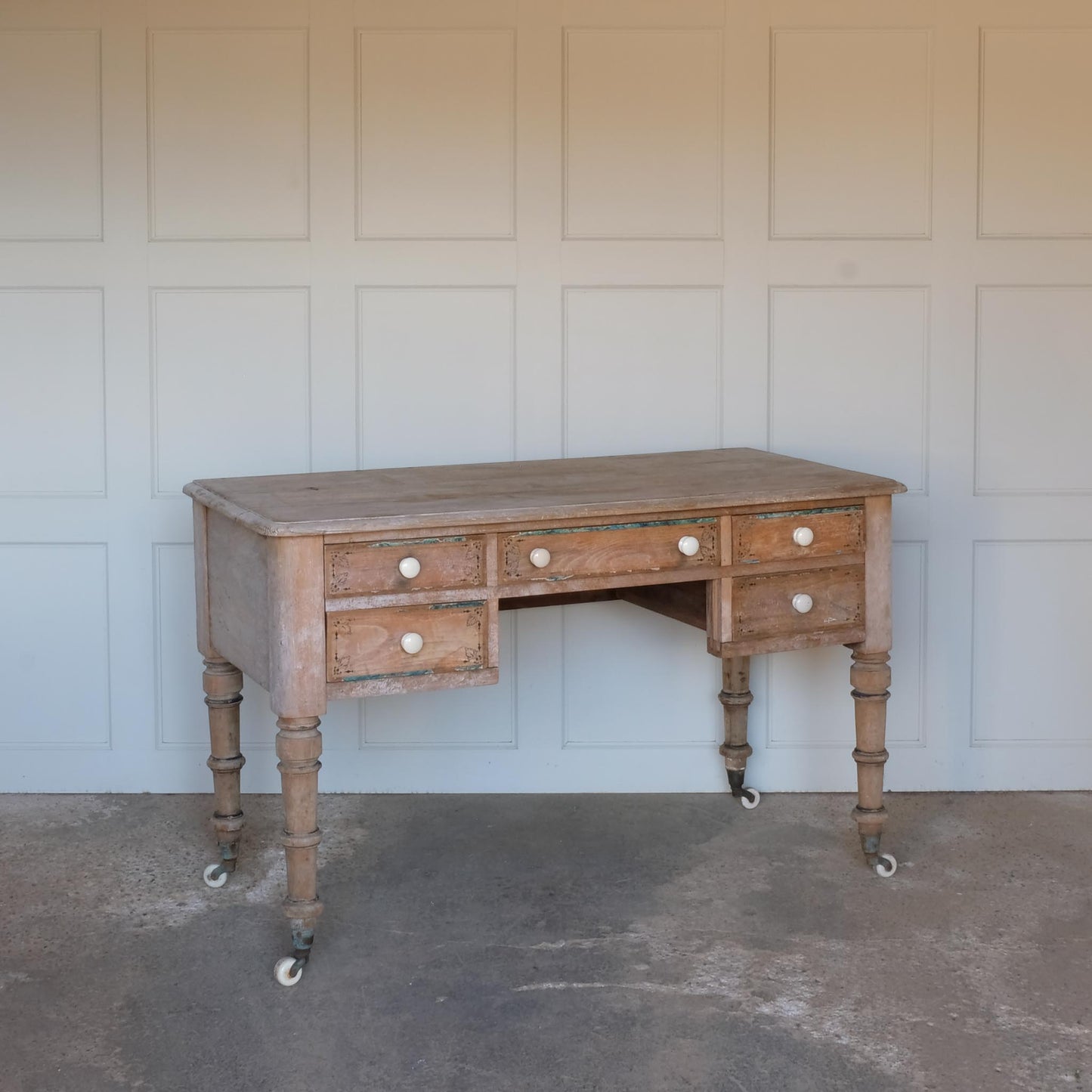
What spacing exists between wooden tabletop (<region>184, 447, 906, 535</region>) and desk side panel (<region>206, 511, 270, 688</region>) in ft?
0.21

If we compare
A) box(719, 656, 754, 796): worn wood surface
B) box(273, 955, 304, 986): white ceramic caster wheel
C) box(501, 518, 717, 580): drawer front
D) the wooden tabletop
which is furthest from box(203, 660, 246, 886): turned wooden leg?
box(719, 656, 754, 796): worn wood surface

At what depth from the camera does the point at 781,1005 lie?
104 inches

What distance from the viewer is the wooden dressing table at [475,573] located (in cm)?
264

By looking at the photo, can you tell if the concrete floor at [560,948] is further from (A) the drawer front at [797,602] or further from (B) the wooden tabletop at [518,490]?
(B) the wooden tabletop at [518,490]

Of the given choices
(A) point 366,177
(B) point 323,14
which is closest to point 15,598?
(A) point 366,177

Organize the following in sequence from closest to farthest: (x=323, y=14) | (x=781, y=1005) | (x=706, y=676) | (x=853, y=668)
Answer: (x=781, y=1005), (x=853, y=668), (x=323, y=14), (x=706, y=676)

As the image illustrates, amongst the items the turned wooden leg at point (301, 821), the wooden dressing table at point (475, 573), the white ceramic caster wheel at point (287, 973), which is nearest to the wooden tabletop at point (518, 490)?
the wooden dressing table at point (475, 573)

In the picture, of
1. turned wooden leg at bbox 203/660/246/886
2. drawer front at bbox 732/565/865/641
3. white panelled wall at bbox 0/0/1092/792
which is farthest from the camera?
white panelled wall at bbox 0/0/1092/792

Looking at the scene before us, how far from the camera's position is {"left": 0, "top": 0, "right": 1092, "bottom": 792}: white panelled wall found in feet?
11.9

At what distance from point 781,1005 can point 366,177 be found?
227cm

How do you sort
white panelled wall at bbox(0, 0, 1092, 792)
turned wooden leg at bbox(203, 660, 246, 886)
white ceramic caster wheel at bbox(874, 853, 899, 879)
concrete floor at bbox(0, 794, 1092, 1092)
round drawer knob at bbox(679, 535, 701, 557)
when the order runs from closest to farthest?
concrete floor at bbox(0, 794, 1092, 1092), round drawer knob at bbox(679, 535, 701, 557), turned wooden leg at bbox(203, 660, 246, 886), white ceramic caster wheel at bbox(874, 853, 899, 879), white panelled wall at bbox(0, 0, 1092, 792)

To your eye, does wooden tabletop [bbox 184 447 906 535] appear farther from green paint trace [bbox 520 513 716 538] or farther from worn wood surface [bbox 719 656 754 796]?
worn wood surface [bbox 719 656 754 796]

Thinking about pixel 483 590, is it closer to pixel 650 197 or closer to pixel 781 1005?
pixel 781 1005

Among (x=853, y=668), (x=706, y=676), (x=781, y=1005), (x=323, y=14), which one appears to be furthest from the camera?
(x=706, y=676)
